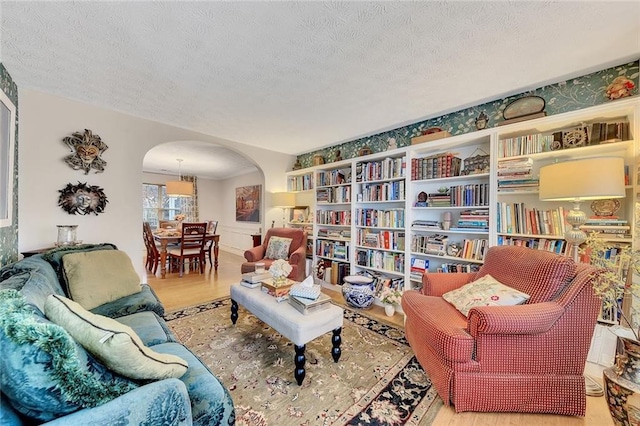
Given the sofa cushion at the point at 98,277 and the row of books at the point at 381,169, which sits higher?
the row of books at the point at 381,169

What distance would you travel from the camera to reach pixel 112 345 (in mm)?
800

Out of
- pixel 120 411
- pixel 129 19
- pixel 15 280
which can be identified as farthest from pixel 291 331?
pixel 129 19

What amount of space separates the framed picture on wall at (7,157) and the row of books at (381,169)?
11.0 ft

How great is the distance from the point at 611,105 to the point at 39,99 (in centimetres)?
494

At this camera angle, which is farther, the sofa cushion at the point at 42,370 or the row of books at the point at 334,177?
the row of books at the point at 334,177

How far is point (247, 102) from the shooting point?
8.46 feet

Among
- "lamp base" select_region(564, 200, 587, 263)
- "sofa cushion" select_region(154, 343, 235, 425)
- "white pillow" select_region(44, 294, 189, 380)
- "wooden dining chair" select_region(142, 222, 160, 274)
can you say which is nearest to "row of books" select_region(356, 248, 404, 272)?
"lamp base" select_region(564, 200, 587, 263)

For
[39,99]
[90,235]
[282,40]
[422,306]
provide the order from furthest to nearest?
[90,235], [39,99], [422,306], [282,40]

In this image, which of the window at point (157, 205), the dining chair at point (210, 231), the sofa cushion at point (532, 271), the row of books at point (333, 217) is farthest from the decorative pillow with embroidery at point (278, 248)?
the window at point (157, 205)

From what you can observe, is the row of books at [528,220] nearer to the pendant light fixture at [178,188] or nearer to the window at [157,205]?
the pendant light fixture at [178,188]

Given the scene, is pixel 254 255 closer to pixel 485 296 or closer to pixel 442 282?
pixel 442 282

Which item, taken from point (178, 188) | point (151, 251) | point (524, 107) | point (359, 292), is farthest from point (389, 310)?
point (178, 188)

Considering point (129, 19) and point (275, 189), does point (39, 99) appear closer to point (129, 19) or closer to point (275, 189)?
point (129, 19)

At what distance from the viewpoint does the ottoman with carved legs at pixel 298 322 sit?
5.40 feet
